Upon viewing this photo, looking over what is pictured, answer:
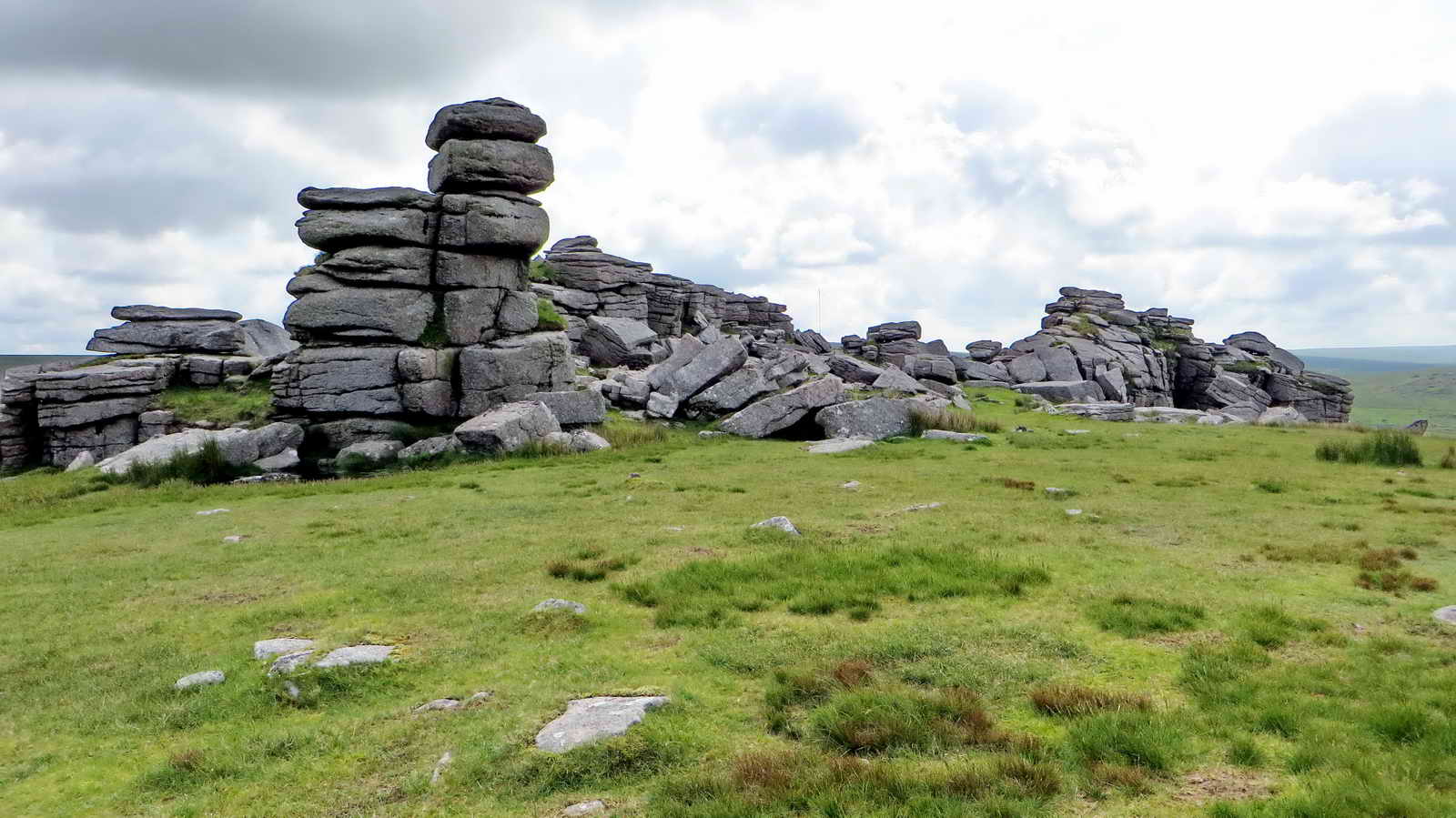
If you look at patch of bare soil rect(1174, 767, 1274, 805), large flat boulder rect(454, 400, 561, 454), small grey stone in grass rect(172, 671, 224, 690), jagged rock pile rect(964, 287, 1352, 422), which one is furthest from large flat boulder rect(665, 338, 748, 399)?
patch of bare soil rect(1174, 767, 1274, 805)

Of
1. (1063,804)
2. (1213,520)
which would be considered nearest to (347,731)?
(1063,804)

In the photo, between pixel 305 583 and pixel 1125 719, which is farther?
pixel 305 583

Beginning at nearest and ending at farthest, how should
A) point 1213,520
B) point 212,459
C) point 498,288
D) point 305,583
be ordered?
point 305,583, point 1213,520, point 212,459, point 498,288

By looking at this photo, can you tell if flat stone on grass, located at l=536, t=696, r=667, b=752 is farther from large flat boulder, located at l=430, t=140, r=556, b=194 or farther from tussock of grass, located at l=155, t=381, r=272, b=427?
tussock of grass, located at l=155, t=381, r=272, b=427

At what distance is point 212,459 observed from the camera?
2745cm

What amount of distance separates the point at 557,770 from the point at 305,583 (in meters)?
8.41

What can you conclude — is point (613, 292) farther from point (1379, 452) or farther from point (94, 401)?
point (1379, 452)

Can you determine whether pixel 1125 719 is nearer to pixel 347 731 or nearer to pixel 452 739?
pixel 452 739

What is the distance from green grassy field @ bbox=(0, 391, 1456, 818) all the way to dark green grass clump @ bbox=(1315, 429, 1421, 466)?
24.6ft

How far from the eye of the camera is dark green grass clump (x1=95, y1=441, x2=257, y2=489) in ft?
85.9

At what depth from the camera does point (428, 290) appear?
113ft

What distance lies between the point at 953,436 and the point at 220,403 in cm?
2886

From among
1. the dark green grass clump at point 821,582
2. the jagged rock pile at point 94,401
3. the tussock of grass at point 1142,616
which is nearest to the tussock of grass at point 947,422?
the dark green grass clump at point 821,582

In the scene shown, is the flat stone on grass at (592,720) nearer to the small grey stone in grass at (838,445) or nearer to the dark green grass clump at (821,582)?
the dark green grass clump at (821,582)
